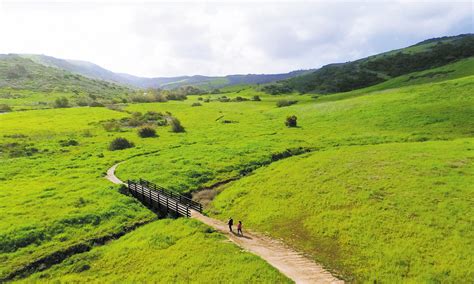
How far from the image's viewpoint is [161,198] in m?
42.9

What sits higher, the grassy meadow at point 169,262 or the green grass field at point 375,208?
the green grass field at point 375,208

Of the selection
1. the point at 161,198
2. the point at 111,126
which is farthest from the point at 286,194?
the point at 111,126

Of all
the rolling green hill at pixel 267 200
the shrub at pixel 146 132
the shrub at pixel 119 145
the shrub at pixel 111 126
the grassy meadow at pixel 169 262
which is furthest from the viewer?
the shrub at pixel 111 126

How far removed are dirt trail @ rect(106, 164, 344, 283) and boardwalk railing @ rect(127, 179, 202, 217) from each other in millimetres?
3552

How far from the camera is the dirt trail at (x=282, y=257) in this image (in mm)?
26859

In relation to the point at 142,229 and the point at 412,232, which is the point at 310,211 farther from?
the point at 142,229

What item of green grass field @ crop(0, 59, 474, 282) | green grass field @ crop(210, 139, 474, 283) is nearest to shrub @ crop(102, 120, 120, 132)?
green grass field @ crop(0, 59, 474, 282)

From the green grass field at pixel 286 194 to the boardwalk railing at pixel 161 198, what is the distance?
1595 mm

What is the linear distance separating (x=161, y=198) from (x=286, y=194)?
1607 cm

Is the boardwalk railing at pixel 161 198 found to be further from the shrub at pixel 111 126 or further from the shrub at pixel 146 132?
the shrub at pixel 111 126

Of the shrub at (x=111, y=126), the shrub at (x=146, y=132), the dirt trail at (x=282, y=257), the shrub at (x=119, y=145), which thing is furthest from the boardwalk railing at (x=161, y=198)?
the shrub at (x=111, y=126)

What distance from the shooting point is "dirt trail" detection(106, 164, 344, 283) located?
26.9 m

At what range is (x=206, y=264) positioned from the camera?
1144 inches

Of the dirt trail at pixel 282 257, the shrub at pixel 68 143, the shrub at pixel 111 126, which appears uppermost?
the shrub at pixel 111 126
